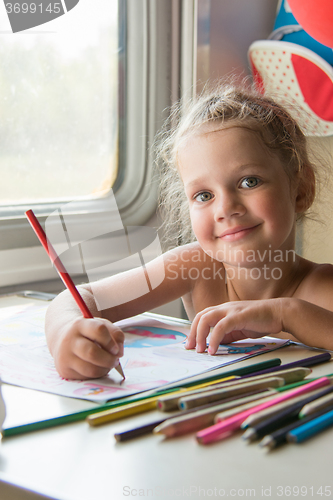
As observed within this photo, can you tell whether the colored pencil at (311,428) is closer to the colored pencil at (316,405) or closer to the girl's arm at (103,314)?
the colored pencil at (316,405)

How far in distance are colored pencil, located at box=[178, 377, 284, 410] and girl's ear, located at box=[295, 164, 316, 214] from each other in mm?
537

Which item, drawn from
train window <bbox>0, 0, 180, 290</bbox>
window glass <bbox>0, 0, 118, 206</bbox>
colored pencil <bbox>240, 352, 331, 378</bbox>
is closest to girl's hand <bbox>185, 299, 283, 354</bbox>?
colored pencil <bbox>240, 352, 331, 378</bbox>

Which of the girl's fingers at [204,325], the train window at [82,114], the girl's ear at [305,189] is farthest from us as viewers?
the train window at [82,114]

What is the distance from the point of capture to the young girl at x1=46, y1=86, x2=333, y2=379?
0.64m

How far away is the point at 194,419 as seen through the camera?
1.17 feet

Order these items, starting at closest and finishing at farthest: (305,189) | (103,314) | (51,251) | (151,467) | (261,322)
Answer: (151,467) → (51,251) → (261,322) → (103,314) → (305,189)

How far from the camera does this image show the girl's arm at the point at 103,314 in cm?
49

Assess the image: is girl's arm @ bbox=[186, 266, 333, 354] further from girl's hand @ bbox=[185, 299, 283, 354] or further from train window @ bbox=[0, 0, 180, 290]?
train window @ bbox=[0, 0, 180, 290]

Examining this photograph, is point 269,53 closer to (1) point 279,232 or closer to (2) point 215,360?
(1) point 279,232

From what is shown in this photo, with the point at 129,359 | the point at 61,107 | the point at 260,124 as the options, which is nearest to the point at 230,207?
the point at 260,124

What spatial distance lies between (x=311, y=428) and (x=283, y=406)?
24mm

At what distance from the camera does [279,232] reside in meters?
0.81

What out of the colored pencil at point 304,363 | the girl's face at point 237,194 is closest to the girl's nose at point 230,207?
the girl's face at point 237,194

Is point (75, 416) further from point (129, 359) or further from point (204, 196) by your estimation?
point (204, 196)
